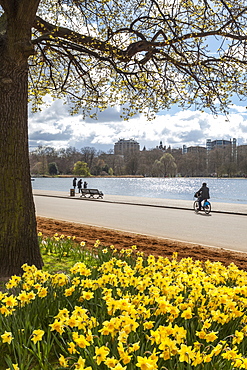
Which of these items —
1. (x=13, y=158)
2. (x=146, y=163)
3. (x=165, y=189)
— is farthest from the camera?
(x=146, y=163)

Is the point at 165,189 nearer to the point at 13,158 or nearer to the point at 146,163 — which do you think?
the point at 146,163

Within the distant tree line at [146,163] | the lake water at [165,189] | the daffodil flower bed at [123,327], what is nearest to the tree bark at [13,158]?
the daffodil flower bed at [123,327]

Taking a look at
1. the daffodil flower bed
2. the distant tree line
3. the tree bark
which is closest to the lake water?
the distant tree line

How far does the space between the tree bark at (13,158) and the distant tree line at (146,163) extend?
102376 mm

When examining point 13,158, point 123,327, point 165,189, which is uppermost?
point 13,158

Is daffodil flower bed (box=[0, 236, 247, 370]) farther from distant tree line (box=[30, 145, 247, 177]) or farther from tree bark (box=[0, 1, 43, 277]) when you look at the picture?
distant tree line (box=[30, 145, 247, 177])

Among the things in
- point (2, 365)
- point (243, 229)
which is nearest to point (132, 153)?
point (243, 229)

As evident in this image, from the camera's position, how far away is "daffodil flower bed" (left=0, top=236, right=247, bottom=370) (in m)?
2.27

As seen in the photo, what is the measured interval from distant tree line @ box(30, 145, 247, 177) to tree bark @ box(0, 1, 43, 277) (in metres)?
102

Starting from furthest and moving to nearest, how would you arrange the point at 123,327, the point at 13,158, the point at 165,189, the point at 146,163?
the point at 146,163, the point at 165,189, the point at 13,158, the point at 123,327

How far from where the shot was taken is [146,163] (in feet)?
423

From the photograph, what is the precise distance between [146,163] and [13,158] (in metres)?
124

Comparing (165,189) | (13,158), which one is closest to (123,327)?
(13,158)

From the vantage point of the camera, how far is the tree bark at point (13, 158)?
588cm
